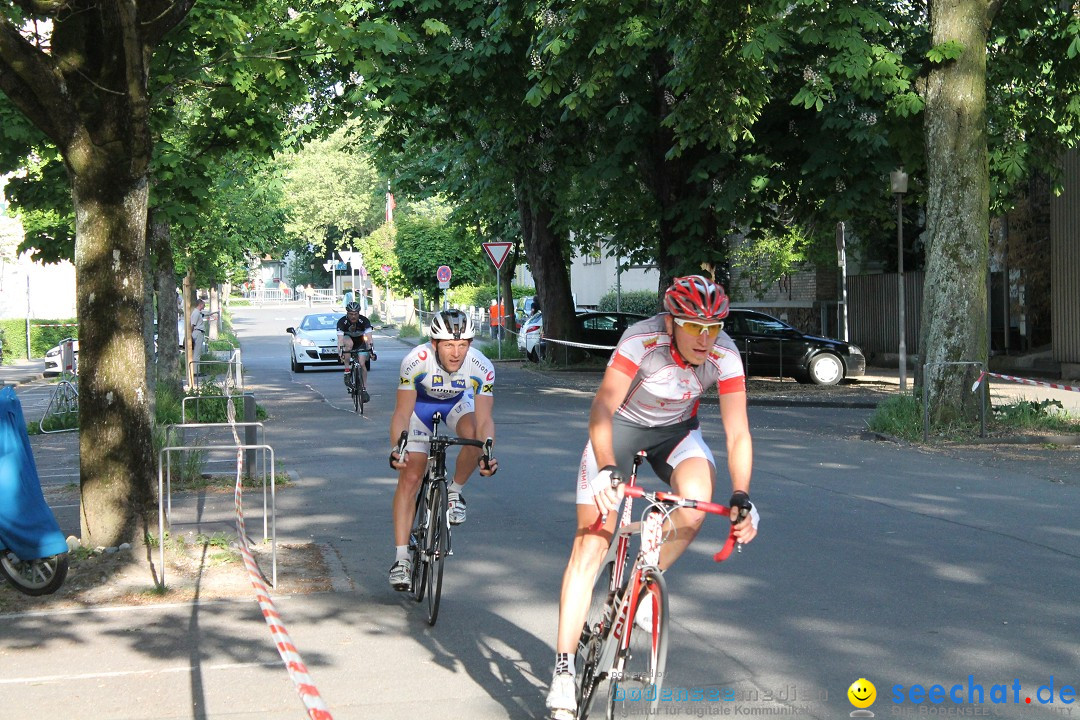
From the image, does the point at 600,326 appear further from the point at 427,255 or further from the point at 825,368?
the point at 427,255

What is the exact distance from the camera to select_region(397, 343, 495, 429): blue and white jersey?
762 cm

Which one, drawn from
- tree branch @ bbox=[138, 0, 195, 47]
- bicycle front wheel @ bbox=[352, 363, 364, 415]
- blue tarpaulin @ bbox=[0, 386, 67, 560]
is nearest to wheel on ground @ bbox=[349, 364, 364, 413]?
bicycle front wheel @ bbox=[352, 363, 364, 415]

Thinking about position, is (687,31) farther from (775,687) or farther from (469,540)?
(775,687)

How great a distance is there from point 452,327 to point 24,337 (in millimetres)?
39224

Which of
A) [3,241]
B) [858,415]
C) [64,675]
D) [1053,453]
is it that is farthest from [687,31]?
[3,241]

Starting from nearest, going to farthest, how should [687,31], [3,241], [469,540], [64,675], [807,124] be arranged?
[64,675], [469,540], [687,31], [807,124], [3,241]

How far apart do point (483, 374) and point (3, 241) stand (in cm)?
4528

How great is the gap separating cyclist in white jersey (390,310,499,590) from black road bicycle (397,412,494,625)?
65 millimetres

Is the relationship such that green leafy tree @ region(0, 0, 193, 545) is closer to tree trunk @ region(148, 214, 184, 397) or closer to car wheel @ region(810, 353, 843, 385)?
tree trunk @ region(148, 214, 184, 397)

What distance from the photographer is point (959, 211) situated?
15.7 meters

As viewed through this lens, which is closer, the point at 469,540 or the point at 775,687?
the point at 775,687

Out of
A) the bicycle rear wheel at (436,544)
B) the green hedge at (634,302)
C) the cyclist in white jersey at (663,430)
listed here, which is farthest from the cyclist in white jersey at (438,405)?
the green hedge at (634,302)

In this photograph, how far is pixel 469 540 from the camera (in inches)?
383

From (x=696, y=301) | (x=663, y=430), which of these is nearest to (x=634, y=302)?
(x=663, y=430)
